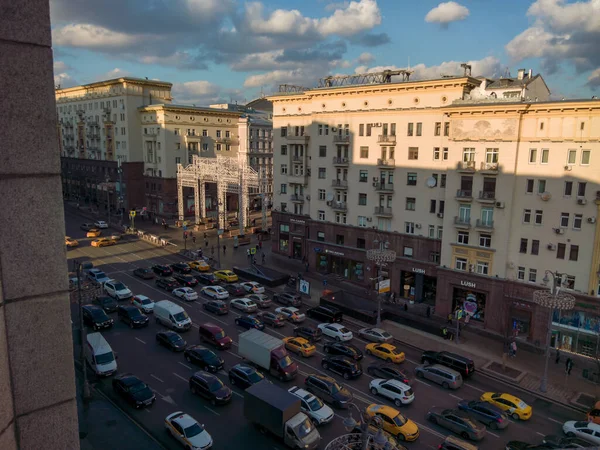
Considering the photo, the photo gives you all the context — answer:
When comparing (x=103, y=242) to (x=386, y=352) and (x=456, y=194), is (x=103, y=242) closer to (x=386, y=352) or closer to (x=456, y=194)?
(x=386, y=352)

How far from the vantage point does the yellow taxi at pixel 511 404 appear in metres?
28.0

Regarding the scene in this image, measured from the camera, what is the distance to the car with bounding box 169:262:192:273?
5581cm

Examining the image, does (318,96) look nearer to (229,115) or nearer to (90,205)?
(229,115)

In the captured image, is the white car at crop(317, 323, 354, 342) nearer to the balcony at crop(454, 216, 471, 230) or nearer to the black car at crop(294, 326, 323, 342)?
the black car at crop(294, 326, 323, 342)

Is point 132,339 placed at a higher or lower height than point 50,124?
lower

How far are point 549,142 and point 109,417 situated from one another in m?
38.6

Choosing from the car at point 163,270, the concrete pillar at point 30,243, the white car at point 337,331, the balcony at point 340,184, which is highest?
the concrete pillar at point 30,243

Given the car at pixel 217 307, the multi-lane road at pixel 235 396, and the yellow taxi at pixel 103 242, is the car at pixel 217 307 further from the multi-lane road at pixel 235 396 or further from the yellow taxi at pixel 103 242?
the yellow taxi at pixel 103 242

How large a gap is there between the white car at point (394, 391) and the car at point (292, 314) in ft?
43.0

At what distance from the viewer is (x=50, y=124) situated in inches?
214

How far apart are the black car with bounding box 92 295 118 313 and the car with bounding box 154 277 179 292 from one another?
20.7 feet

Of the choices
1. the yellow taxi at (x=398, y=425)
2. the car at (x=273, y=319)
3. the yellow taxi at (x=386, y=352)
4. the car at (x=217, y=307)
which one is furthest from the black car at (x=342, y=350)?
the car at (x=217, y=307)

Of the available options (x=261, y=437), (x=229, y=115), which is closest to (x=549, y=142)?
(x=261, y=437)

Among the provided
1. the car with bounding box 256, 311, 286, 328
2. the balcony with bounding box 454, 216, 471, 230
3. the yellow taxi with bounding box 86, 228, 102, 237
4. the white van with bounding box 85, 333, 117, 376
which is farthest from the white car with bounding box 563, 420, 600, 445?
the yellow taxi with bounding box 86, 228, 102, 237
